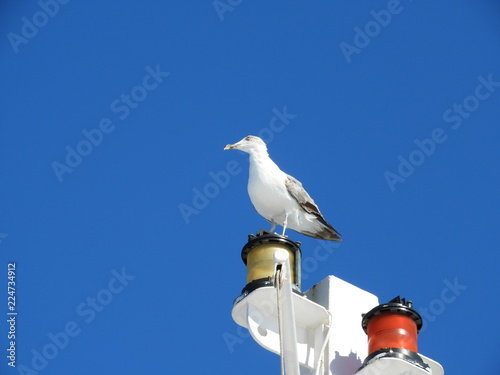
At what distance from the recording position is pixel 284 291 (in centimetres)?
535

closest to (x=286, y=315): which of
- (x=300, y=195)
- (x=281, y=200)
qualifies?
(x=281, y=200)

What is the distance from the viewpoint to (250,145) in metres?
9.98

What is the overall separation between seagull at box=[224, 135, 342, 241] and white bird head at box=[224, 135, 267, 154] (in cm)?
1

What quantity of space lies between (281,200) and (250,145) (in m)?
1.16

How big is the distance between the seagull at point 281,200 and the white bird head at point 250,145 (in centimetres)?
1

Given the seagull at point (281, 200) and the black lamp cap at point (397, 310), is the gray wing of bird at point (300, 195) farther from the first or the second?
the black lamp cap at point (397, 310)

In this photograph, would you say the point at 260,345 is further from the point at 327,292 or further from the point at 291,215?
the point at 291,215

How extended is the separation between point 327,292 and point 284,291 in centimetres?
78

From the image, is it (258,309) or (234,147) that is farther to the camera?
(234,147)

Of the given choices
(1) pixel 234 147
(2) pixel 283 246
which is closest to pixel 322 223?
(1) pixel 234 147

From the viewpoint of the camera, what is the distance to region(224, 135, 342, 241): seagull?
29.6ft

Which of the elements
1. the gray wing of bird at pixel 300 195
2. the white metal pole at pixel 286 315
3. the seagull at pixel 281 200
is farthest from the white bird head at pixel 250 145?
the white metal pole at pixel 286 315

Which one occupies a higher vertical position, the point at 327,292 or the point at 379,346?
the point at 327,292

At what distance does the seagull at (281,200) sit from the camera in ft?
29.6
